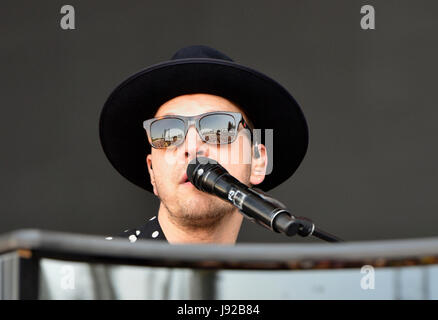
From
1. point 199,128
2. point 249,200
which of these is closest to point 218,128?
point 199,128

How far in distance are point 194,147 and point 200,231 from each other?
244mm

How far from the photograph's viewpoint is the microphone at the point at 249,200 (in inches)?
Result: 38.2

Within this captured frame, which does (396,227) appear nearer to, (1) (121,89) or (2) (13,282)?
(1) (121,89)

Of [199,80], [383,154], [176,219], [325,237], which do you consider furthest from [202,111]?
[383,154]

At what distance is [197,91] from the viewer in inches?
69.2

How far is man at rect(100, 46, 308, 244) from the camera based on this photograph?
5.16 feet

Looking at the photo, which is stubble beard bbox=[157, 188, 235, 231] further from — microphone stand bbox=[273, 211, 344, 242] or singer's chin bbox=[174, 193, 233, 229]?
microphone stand bbox=[273, 211, 344, 242]

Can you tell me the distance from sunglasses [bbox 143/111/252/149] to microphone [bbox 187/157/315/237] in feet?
0.86

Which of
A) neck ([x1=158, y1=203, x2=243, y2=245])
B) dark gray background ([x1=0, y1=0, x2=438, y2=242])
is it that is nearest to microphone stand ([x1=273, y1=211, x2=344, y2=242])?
neck ([x1=158, y1=203, x2=243, y2=245])

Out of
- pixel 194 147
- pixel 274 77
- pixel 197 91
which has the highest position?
pixel 274 77

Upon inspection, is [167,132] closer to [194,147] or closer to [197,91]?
[194,147]

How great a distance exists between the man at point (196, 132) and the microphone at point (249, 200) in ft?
0.90

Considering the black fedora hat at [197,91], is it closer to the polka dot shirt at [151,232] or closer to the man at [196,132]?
the man at [196,132]

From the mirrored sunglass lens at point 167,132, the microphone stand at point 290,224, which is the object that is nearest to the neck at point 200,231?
the mirrored sunglass lens at point 167,132
